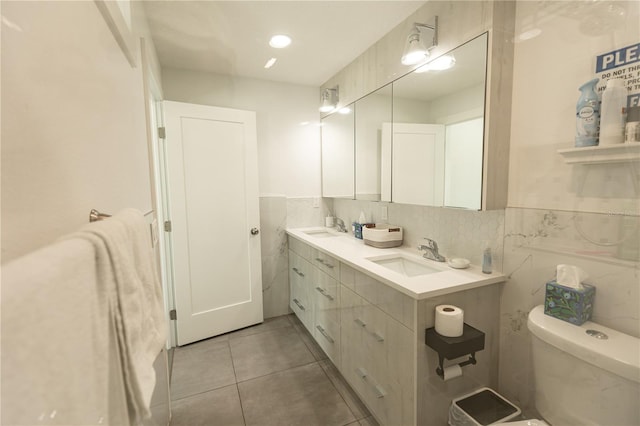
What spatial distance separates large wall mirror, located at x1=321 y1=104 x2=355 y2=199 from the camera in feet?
8.21

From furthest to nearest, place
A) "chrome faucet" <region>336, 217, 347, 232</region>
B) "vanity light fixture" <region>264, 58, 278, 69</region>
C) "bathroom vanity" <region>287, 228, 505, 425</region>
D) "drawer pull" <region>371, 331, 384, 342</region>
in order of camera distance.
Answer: "chrome faucet" <region>336, 217, 347, 232</region>, "vanity light fixture" <region>264, 58, 278, 69</region>, "drawer pull" <region>371, 331, 384, 342</region>, "bathroom vanity" <region>287, 228, 505, 425</region>

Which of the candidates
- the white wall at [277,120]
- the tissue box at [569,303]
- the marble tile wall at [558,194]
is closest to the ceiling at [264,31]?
the white wall at [277,120]

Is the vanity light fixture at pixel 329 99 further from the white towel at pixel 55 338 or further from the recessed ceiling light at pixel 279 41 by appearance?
the white towel at pixel 55 338

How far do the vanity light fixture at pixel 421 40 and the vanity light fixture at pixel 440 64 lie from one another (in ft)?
0.19

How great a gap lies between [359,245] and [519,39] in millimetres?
1542

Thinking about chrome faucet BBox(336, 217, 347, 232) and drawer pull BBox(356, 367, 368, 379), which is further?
chrome faucet BBox(336, 217, 347, 232)

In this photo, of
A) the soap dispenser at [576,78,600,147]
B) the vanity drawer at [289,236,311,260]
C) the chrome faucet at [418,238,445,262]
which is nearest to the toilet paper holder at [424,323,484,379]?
the chrome faucet at [418,238,445,262]

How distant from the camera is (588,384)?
3.11ft

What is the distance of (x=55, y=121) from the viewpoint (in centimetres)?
48

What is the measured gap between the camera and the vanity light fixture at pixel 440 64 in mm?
1485

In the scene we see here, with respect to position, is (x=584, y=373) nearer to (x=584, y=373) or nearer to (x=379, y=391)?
(x=584, y=373)

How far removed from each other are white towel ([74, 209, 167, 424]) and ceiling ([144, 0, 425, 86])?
1.71 m

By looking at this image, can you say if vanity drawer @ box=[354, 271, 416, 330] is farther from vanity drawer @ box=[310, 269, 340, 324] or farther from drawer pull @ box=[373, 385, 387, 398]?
drawer pull @ box=[373, 385, 387, 398]

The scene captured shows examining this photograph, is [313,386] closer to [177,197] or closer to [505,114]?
[177,197]
